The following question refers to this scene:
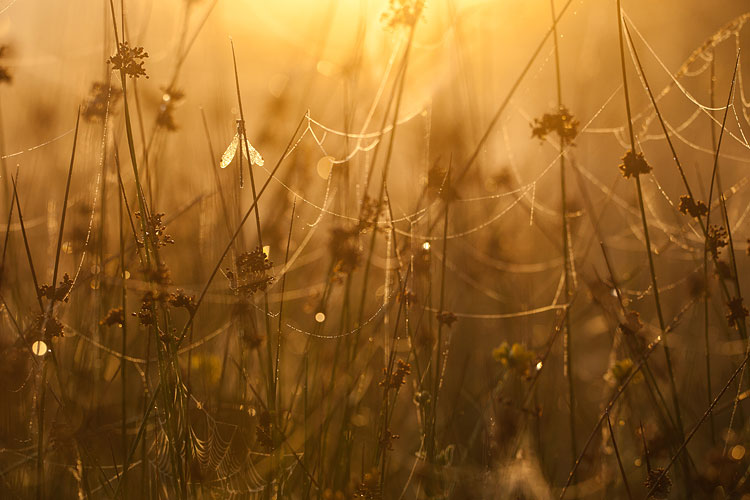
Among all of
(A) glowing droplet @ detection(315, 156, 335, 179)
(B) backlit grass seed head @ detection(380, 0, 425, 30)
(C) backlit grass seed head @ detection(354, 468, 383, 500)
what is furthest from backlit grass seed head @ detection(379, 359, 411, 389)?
(A) glowing droplet @ detection(315, 156, 335, 179)

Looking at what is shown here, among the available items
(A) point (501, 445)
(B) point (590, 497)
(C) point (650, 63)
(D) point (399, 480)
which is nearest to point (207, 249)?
(D) point (399, 480)

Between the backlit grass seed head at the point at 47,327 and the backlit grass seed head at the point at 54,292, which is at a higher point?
the backlit grass seed head at the point at 54,292

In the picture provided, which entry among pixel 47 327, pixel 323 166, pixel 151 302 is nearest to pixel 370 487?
pixel 151 302

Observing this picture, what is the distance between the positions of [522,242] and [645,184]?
1556 mm

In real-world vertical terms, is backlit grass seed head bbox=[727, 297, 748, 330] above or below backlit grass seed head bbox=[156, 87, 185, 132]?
below

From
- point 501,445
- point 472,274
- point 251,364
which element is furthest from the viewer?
point 472,274

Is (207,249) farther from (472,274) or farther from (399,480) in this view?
(472,274)

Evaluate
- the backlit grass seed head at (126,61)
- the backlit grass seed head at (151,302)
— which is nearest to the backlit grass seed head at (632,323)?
the backlit grass seed head at (151,302)

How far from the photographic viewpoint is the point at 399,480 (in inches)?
95.0

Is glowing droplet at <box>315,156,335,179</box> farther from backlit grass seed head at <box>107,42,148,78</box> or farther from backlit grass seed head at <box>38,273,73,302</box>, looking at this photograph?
backlit grass seed head at <box>38,273,73,302</box>

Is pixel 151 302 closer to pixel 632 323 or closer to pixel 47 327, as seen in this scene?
pixel 47 327

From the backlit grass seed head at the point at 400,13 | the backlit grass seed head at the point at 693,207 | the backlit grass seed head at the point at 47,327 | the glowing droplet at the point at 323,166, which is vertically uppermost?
the backlit grass seed head at the point at 400,13

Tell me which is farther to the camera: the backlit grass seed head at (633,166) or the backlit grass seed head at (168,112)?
the backlit grass seed head at (168,112)

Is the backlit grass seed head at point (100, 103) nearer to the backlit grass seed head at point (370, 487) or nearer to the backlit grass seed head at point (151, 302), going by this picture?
the backlit grass seed head at point (151, 302)
